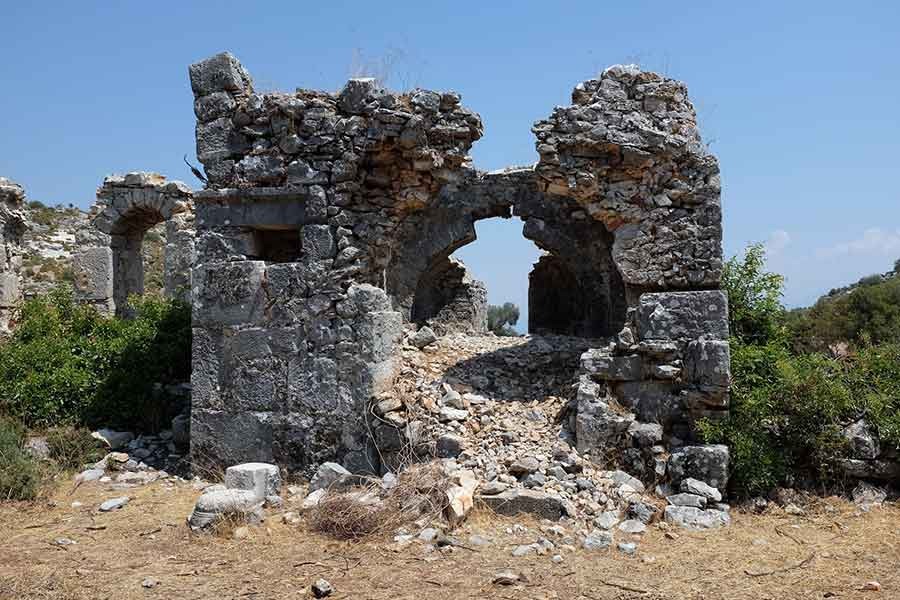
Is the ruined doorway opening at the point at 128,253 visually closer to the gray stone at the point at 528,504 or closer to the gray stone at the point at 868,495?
the gray stone at the point at 528,504

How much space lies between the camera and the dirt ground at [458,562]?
4.14 m

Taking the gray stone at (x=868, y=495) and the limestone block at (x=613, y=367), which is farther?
the limestone block at (x=613, y=367)

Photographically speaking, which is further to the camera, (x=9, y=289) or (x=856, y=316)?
(x=856, y=316)

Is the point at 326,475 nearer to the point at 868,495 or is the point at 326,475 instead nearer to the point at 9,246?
the point at 868,495

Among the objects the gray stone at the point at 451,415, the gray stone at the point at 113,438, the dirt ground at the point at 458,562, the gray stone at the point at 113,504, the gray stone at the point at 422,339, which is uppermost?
the gray stone at the point at 422,339

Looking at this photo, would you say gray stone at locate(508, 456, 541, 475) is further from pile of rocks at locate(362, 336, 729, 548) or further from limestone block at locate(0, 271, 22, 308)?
limestone block at locate(0, 271, 22, 308)

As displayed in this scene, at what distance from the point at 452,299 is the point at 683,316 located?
32.8 ft

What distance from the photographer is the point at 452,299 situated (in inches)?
624

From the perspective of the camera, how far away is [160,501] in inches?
239

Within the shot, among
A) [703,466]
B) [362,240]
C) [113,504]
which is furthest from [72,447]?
[703,466]

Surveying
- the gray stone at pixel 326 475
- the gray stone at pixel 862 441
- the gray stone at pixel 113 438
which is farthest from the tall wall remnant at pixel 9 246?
the gray stone at pixel 862 441

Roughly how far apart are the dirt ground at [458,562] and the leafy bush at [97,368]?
2.35 metres

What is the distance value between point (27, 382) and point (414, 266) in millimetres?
6627

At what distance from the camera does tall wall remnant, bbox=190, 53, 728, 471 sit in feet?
20.1
